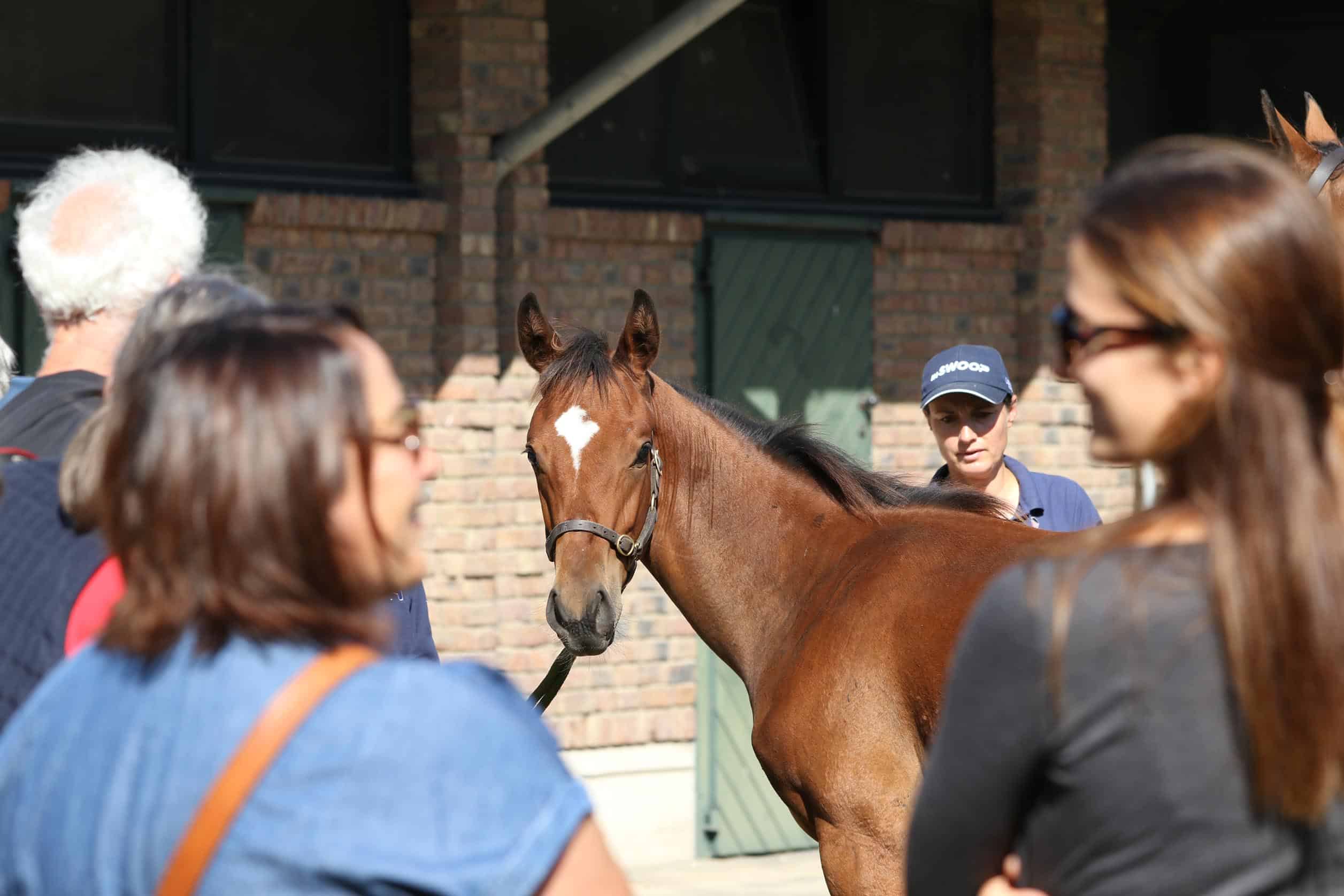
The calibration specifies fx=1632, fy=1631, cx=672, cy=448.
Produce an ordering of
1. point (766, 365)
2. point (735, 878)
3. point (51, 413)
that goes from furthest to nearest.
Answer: point (766, 365) < point (735, 878) < point (51, 413)

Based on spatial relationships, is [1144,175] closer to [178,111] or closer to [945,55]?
[178,111]

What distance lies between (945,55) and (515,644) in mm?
3727

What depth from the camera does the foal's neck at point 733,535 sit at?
179 inches

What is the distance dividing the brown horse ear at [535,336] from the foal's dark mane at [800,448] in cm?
18

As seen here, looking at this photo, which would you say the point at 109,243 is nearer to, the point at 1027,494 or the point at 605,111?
the point at 1027,494

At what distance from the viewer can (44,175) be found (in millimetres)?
6059

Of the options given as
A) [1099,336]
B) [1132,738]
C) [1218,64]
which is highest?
[1218,64]

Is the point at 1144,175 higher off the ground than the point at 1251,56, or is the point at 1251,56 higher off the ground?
the point at 1251,56

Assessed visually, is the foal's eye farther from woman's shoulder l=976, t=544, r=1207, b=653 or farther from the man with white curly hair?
woman's shoulder l=976, t=544, r=1207, b=653

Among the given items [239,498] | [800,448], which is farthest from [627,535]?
[239,498]

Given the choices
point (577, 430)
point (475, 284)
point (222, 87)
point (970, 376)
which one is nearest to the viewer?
point (577, 430)

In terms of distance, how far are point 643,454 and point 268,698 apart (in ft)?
10.9

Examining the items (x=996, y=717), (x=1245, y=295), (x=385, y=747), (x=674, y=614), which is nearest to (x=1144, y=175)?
(x=1245, y=295)

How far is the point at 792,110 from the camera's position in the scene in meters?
7.82
